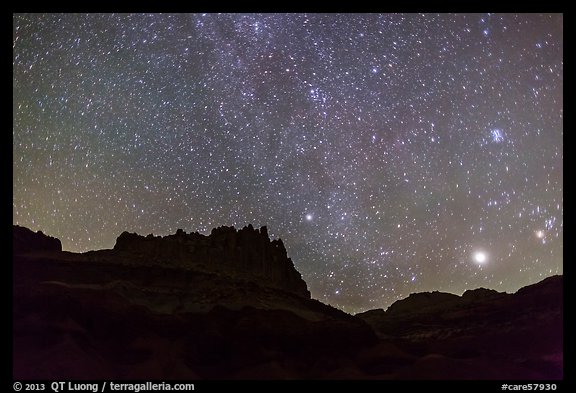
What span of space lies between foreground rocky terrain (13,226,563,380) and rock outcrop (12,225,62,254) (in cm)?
9

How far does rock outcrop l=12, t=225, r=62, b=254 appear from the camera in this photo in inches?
1271

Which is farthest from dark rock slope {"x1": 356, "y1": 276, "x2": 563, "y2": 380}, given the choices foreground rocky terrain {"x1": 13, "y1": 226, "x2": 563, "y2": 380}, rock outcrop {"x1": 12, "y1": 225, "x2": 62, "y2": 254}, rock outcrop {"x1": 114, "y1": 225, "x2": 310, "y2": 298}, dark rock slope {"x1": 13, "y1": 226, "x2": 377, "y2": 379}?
rock outcrop {"x1": 12, "y1": 225, "x2": 62, "y2": 254}

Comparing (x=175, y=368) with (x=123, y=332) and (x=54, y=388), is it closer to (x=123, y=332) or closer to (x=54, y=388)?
(x=123, y=332)

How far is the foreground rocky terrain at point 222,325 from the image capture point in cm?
2673

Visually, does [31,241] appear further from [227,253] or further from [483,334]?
[483,334]

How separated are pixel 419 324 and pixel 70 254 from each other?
2565 cm

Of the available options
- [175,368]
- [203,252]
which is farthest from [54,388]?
[203,252]

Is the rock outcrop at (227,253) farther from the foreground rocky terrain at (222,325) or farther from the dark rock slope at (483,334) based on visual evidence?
the dark rock slope at (483,334)

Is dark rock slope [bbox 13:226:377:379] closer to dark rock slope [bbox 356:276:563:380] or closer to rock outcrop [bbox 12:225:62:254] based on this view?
rock outcrop [bbox 12:225:62:254]

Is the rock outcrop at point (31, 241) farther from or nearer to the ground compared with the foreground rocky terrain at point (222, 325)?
farther from the ground

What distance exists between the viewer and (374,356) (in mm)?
29625

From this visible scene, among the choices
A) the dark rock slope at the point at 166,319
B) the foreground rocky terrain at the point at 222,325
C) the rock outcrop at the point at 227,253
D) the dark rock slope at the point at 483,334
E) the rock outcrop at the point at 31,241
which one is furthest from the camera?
the rock outcrop at the point at 227,253

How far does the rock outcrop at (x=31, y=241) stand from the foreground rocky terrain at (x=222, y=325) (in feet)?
0.31

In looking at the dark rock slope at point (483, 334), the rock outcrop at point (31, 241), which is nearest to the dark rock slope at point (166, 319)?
the rock outcrop at point (31, 241)
